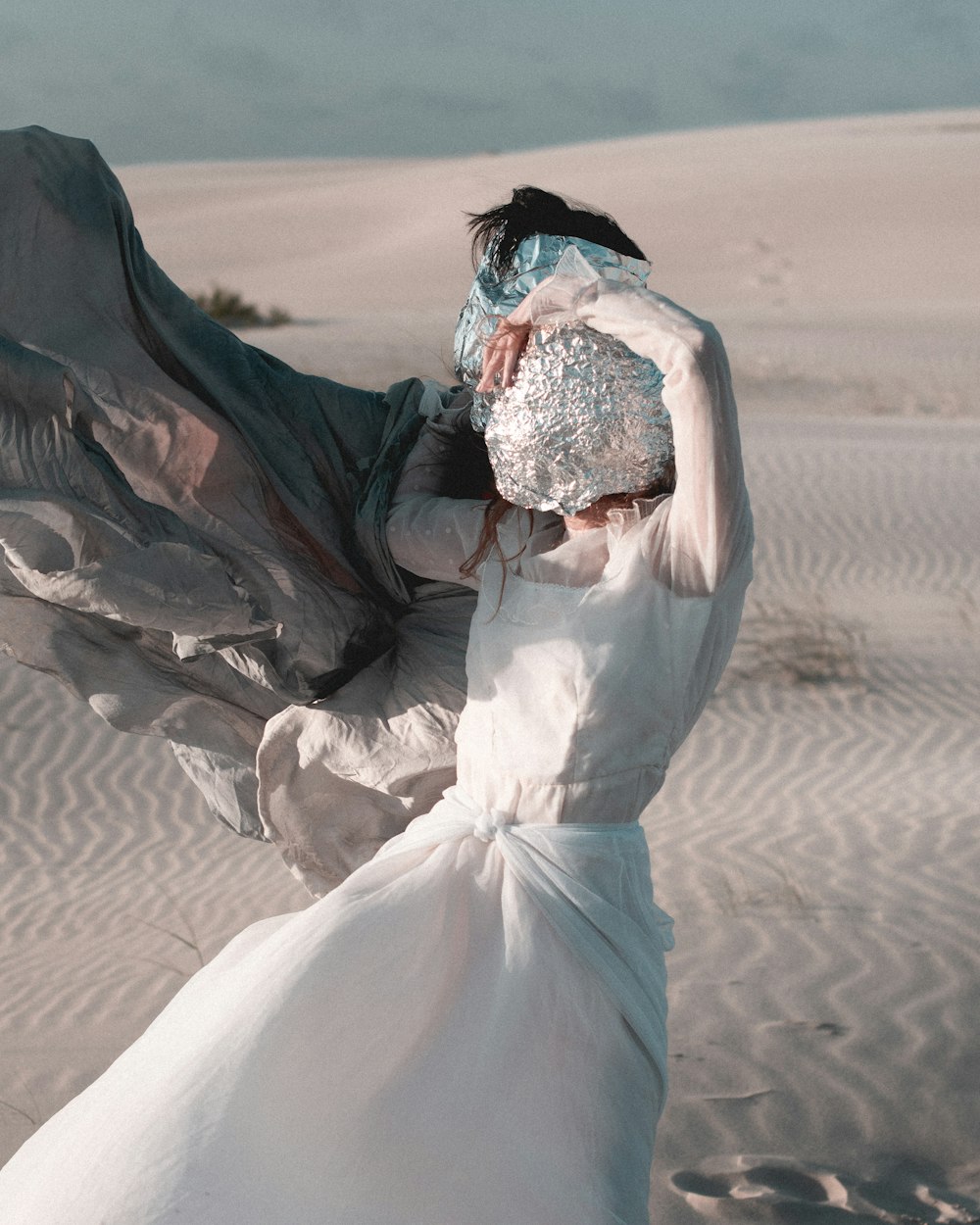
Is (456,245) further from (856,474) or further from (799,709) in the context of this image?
(799,709)

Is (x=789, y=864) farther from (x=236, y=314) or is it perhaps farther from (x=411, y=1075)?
(x=236, y=314)

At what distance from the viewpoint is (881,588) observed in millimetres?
11117

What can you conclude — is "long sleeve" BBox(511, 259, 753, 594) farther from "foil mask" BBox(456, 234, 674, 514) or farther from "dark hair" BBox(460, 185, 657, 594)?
"dark hair" BBox(460, 185, 657, 594)

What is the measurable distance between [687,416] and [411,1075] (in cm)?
111

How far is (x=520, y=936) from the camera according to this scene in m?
2.46

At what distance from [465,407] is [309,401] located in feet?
1.25

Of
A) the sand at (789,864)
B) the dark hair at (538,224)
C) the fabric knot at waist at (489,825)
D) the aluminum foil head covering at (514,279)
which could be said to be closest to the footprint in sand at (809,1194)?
the sand at (789,864)

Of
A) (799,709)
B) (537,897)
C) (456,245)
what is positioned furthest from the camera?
(456,245)

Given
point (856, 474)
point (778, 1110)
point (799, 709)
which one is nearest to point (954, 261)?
point (856, 474)

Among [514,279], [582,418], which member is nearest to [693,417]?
[582,418]

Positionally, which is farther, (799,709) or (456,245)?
(456,245)

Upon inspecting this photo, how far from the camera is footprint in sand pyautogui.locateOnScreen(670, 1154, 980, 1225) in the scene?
13.5 feet

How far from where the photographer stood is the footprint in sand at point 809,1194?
412 cm

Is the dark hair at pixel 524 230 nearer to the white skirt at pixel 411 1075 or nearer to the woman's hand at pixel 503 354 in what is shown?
the woman's hand at pixel 503 354
